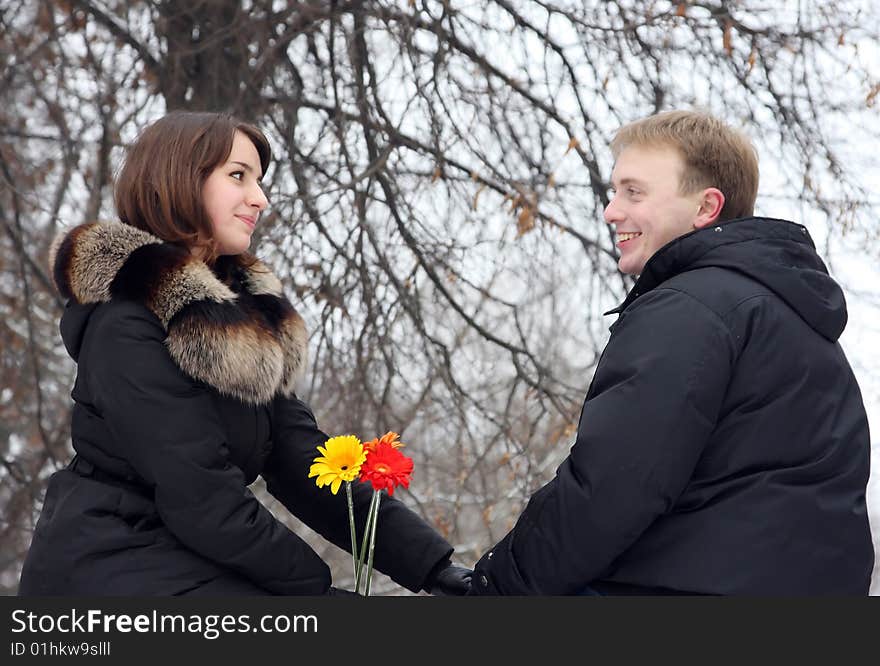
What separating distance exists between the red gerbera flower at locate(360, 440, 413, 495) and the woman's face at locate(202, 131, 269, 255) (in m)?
0.67

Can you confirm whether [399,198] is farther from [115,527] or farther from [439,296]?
[115,527]

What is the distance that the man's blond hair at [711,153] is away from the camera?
221 centimetres

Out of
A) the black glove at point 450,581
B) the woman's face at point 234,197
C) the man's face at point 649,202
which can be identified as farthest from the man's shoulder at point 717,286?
the woman's face at point 234,197

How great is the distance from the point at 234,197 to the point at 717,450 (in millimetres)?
1260

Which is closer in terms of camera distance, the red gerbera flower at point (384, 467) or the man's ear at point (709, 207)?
the red gerbera flower at point (384, 467)

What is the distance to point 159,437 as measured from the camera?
2059mm

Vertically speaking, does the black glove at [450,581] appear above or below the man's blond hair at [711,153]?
below

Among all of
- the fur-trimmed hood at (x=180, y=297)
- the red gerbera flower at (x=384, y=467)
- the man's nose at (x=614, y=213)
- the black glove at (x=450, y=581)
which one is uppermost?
the man's nose at (x=614, y=213)

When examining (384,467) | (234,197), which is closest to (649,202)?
(384,467)

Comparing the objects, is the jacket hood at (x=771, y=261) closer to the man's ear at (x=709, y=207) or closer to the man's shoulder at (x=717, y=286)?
the man's shoulder at (x=717, y=286)

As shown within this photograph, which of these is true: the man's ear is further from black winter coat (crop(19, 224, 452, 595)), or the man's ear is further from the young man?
black winter coat (crop(19, 224, 452, 595))

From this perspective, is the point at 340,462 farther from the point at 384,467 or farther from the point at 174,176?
the point at 174,176

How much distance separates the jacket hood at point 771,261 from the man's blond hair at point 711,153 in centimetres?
16

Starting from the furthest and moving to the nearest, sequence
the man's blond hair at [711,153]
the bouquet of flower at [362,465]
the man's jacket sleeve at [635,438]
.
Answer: the man's blond hair at [711,153] → the bouquet of flower at [362,465] → the man's jacket sleeve at [635,438]
